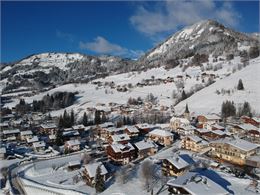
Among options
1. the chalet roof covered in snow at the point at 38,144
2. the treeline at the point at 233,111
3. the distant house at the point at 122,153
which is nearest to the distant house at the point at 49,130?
the chalet roof covered in snow at the point at 38,144

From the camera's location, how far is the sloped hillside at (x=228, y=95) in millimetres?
73219

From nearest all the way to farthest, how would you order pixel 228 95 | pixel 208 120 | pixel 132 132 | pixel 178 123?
1. pixel 132 132
2. pixel 178 123
3. pixel 208 120
4. pixel 228 95

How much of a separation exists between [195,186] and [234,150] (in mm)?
13506

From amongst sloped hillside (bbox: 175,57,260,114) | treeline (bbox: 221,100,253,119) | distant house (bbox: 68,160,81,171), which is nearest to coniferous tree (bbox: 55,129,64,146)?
distant house (bbox: 68,160,81,171)

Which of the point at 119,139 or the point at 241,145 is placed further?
the point at 119,139

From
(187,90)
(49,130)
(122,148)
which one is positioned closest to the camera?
(122,148)

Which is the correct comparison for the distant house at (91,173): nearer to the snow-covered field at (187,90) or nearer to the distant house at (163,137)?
the distant house at (163,137)

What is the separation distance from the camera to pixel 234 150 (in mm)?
35625

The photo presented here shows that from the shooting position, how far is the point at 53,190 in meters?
30.6

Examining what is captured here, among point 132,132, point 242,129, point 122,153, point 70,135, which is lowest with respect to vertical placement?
point 122,153

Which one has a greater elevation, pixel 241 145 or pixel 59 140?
pixel 241 145

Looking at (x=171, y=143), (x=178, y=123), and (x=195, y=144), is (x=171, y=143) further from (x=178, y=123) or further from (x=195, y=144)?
(x=178, y=123)

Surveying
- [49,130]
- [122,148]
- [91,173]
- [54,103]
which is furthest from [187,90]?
[91,173]

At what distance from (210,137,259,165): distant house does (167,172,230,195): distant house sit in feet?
36.5
